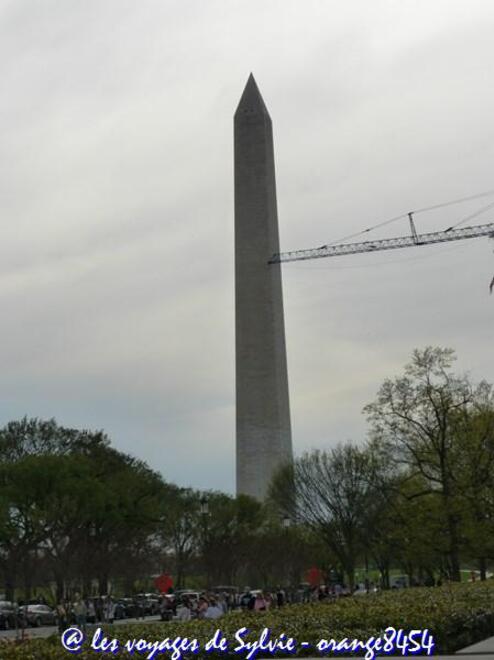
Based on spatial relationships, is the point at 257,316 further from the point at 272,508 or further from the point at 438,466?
the point at 438,466

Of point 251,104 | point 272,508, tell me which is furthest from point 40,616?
point 251,104

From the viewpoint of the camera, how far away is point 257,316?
272 feet

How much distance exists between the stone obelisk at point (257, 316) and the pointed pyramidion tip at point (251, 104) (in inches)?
4.0

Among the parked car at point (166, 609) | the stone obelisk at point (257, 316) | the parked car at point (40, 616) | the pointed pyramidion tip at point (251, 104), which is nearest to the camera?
the parked car at point (166, 609)

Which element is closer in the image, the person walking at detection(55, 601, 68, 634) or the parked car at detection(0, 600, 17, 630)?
the person walking at detection(55, 601, 68, 634)

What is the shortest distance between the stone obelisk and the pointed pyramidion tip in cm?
10

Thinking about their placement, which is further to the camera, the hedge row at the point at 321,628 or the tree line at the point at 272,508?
the tree line at the point at 272,508

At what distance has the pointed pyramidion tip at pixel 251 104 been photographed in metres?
84.2

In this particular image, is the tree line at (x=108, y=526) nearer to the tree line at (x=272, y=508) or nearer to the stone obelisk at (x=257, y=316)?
the tree line at (x=272, y=508)

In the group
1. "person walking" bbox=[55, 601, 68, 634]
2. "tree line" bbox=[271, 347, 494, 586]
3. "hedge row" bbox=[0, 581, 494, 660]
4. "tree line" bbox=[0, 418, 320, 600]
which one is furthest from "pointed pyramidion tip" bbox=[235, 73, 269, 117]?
"hedge row" bbox=[0, 581, 494, 660]

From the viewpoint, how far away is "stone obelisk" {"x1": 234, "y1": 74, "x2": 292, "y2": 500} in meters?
81.8

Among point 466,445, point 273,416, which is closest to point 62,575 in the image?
point 466,445

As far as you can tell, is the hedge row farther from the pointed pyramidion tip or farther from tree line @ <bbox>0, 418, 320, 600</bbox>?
the pointed pyramidion tip

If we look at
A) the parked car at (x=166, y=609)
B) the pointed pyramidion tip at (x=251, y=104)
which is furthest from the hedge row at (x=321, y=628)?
the pointed pyramidion tip at (x=251, y=104)
